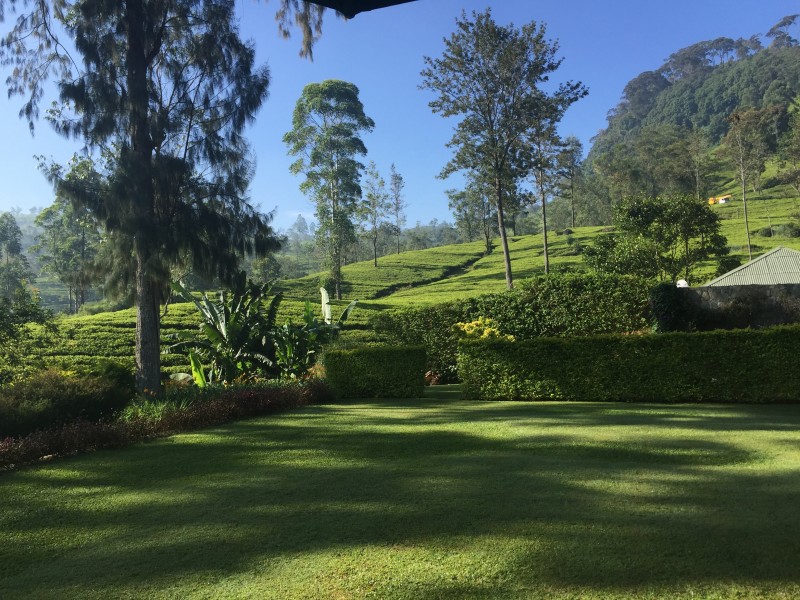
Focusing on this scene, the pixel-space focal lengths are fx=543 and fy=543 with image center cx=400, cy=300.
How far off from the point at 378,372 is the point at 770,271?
15.8m

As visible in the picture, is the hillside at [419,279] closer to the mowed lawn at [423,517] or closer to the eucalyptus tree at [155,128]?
the eucalyptus tree at [155,128]

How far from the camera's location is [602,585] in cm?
283

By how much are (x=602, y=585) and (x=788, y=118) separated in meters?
88.7

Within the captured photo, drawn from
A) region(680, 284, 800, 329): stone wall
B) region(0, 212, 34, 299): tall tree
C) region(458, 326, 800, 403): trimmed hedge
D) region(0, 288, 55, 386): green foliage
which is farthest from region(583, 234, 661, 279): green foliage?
region(0, 212, 34, 299): tall tree

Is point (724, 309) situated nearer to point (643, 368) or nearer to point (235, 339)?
point (643, 368)

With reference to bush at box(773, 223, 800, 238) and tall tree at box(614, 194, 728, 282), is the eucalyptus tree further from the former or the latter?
bush at box(773, 223, 800, 238)

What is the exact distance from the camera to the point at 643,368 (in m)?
9.95

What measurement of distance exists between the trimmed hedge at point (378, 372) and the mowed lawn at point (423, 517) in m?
4.96

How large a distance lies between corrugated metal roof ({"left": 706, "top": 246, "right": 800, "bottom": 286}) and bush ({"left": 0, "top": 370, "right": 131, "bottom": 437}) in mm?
19129

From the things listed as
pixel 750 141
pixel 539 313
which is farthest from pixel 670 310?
pixel 750 141

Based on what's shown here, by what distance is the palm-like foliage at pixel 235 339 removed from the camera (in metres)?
14.2

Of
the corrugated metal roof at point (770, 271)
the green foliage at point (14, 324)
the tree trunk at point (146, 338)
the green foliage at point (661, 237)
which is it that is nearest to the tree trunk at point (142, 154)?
the tree trunk at point (146, 338)

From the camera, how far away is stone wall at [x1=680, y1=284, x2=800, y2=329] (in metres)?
12.6

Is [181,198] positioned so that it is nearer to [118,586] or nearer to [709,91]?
[118,586]
